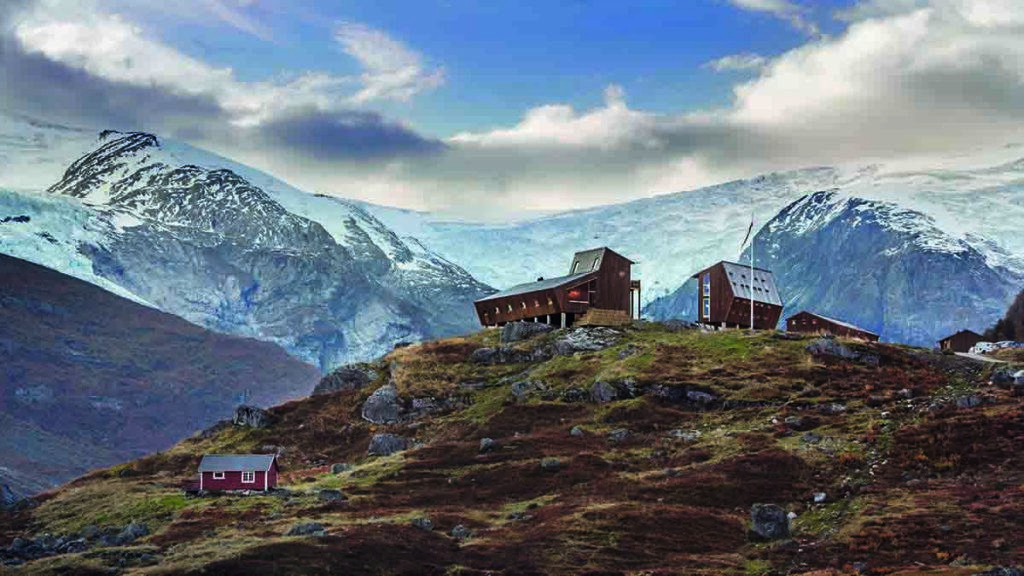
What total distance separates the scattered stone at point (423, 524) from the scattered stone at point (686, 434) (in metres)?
31.3

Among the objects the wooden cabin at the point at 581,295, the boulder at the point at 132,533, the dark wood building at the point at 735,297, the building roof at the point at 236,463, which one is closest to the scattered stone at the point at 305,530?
the boulder at the point at 132,533

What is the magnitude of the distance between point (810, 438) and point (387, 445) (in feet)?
143

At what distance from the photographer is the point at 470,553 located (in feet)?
300

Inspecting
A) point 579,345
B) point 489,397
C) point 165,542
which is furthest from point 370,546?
point 579,345

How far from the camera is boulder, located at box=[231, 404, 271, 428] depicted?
15750 cm

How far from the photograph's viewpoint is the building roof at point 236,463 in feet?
407

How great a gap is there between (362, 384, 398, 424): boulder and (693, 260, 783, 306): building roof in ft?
159

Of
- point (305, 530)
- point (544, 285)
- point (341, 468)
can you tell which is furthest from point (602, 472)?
point (544, 285)

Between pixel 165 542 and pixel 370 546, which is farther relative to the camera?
pixel 165 542

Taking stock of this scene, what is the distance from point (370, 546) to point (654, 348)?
217 ft

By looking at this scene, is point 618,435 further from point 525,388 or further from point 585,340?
point 585,340

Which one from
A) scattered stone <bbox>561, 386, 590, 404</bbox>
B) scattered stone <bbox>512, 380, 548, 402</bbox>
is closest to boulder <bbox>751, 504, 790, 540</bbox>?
scattered stone <bbox>561, 386, 590, 404</bbox>

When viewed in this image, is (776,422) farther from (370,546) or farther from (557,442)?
(370,546)

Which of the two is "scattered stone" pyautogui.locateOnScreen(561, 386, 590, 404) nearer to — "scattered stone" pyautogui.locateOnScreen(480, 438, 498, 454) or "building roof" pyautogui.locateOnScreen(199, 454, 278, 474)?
"scattered stone" pyautogui.locateOnScreen(480, 438, 498, 454)
